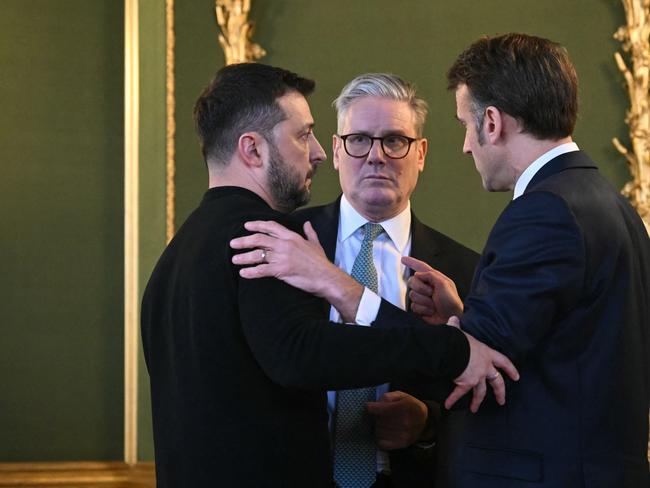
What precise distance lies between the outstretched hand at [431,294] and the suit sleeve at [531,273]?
0.59 meters

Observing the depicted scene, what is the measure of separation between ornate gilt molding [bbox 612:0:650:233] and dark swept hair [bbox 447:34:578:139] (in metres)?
2.31

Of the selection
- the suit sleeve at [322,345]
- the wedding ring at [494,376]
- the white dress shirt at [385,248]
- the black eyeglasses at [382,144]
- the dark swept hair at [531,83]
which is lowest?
the wedding ring at [494,376]

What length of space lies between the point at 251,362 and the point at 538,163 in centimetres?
87

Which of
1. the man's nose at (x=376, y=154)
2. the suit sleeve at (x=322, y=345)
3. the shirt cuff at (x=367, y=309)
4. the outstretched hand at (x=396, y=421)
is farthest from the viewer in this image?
the man's nose at (x=376, y=154)

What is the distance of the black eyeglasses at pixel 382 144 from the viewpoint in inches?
128

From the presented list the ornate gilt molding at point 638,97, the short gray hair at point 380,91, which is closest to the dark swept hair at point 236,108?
the short gray hair at point 380,91

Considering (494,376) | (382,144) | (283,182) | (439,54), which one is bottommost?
(494,376)

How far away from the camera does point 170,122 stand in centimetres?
438

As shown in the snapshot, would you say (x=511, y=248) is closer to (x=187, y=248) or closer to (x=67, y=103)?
(x=187, y=248)

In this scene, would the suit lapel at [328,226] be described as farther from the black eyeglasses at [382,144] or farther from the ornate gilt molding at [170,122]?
the ornate gilt molding at [170,122]

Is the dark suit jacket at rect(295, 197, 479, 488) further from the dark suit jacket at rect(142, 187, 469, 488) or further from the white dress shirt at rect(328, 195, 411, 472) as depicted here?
the dark suit jacket at rect(142, 187, 469, 488)

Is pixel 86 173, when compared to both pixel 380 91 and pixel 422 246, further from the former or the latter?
pixel 422 246

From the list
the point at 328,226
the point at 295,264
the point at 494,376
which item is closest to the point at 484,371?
the point at 494,376

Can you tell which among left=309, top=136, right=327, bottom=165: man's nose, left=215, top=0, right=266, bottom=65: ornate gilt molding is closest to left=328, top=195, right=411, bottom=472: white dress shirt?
left=309, top=136, right=327, bottom=165: man's nose
